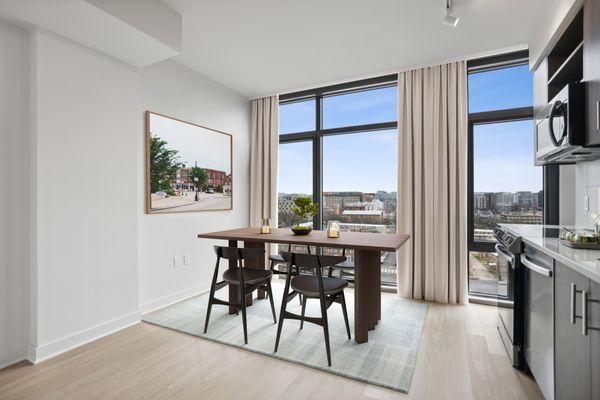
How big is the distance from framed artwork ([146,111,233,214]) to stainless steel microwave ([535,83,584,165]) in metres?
3.27

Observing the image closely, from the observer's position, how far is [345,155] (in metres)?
4.12

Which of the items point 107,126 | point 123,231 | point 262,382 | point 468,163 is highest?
point 107,126

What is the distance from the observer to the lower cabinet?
118cm

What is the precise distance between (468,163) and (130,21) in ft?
11.3

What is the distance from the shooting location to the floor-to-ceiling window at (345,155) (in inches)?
150

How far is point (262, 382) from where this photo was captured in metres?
1.90

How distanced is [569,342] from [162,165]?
3396 millimetres

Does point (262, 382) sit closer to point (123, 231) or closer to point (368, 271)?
point (368, 271)

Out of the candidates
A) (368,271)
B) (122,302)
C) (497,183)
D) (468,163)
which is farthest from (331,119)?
(122,302)

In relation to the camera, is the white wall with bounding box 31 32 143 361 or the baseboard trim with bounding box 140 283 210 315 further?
the baseboard trim with bounding box 140 283 210 315

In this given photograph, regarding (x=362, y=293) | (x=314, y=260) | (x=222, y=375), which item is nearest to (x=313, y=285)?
(x=314, y=260)

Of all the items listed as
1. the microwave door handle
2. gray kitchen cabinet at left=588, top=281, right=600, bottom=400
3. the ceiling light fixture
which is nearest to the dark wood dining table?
gray kitchen cabinet at left=588, top=281, right=600, bottom=400

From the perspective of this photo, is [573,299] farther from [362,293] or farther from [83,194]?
[83,194]

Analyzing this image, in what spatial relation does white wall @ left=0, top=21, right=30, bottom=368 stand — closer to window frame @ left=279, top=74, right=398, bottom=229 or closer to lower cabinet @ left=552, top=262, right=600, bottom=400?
window frame @ left=279, top=74, right=398, bottom=229
